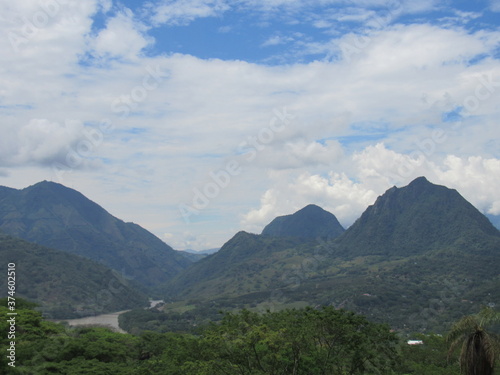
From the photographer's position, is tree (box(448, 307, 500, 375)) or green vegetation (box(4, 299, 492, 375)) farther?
green vegetation (box(4, 299, 492, 375))

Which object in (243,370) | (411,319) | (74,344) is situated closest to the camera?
(243,370)

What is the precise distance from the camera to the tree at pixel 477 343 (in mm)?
19766

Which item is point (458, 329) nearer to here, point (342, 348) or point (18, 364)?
point (342, 348)

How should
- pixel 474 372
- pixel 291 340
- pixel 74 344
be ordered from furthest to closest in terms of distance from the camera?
pixel 74 344 < pixel 291 340 < pixel 474 372

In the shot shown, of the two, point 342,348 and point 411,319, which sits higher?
point 342,348

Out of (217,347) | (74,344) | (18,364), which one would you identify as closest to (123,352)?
(74,344)

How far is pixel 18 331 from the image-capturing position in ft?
160

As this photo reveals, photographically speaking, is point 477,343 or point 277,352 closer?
point 477,343

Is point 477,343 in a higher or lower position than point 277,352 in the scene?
higher

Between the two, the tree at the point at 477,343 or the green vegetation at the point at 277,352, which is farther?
the green vegetation at the point at 277,352

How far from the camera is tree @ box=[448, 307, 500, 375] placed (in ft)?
64.8

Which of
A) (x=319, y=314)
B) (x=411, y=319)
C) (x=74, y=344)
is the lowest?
(x=411, y=319)

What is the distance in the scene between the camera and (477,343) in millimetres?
20156

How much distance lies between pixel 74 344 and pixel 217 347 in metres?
19.7
